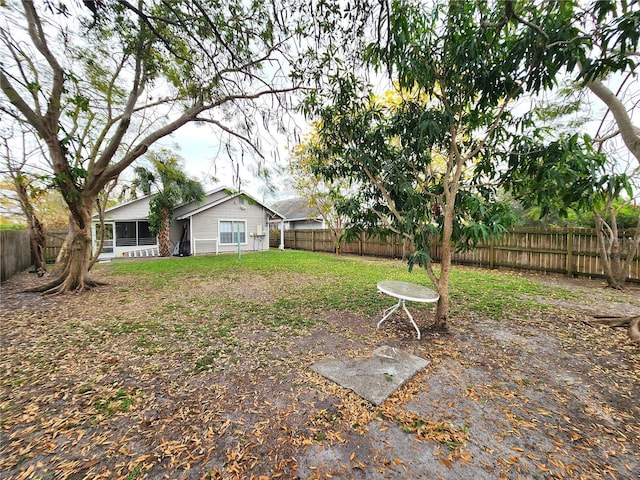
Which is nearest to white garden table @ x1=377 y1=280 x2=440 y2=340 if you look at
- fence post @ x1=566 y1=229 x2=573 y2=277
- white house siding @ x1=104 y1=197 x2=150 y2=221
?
fence post @ x1=566 y1=229 x2=573 y2=277

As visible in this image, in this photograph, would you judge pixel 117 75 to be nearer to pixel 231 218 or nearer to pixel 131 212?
pixel 231 218

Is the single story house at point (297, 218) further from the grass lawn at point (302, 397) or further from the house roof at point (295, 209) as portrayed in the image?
the grass lawn at point (302, 397)

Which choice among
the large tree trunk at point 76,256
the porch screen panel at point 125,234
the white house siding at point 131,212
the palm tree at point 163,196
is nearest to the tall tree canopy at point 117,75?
the large tree trunk at point 76,256

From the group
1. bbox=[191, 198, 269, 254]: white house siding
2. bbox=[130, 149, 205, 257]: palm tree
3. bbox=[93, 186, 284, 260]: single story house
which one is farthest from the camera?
bbox=[191, 198, 269, 254]: white house siding

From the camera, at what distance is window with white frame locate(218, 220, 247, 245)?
55.3 ft

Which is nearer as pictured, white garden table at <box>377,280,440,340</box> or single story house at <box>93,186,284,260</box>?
white garden table at <box>377,280,440,340</box>

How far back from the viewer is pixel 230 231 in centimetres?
1723

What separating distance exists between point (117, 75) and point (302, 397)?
8.26 meters

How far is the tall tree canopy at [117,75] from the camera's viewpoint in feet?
13.5

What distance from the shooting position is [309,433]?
6.56 ft

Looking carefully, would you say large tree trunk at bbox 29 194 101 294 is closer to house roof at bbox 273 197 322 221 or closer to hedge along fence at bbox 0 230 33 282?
hedge along fence at bbox 0 230 33 282

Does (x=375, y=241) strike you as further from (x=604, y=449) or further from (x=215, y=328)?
(x=604, y=449)

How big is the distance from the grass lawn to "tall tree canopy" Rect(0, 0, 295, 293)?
3.44m

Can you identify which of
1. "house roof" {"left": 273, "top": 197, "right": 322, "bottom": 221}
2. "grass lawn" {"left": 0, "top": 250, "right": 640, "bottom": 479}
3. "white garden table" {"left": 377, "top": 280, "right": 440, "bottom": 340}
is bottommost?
"grass lawn" {"left": 0, "top": 250, "right": 640, "bottom": 479}
